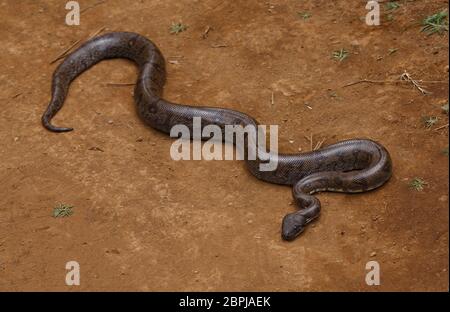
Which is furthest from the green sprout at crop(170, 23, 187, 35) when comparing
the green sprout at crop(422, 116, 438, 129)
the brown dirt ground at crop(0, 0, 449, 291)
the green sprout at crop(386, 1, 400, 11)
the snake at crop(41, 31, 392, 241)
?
the green sprout at crop(422, 116, 438, 129)

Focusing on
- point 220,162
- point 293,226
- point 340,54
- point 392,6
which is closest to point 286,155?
point 220,162

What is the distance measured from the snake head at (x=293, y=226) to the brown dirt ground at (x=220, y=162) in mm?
106

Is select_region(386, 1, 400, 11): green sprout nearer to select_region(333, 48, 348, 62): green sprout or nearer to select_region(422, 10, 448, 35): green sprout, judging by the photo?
select_region(422, 10, 448, 35): green sprout

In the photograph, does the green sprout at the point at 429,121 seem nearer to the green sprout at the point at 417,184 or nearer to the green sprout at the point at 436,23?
the green sprout at the point at 417,184

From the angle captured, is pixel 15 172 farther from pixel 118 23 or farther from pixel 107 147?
pixel 118 23

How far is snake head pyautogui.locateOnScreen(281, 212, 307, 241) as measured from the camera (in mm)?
8102

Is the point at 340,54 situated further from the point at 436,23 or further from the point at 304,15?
the point at 436,23

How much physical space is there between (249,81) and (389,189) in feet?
11.4

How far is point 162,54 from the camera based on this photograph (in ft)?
39.2

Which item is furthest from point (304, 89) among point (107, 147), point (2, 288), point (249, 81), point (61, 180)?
point (2, 288)

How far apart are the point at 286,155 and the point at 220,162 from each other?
106 centimetres

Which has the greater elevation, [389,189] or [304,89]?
[304,89]

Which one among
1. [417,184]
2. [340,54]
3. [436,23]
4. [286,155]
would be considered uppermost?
[436,23]

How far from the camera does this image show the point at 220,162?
966 centimetres
